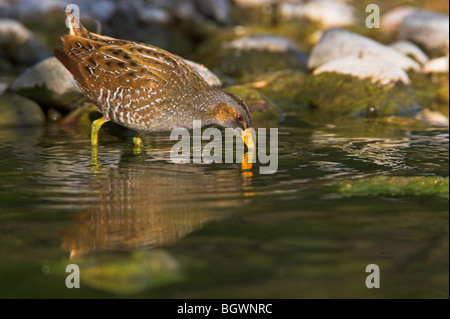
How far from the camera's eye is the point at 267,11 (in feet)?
74.4

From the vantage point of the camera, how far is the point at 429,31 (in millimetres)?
17156

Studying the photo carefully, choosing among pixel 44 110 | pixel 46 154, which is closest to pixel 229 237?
pixel 46 154

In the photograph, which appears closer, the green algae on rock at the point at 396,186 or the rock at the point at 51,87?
the green algae on rock at the point at 396,186

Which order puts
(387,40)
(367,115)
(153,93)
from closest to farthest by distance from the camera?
(153,93), (367,115), (387,40)

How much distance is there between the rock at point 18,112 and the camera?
33.1 ft

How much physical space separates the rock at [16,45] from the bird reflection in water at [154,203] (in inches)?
475

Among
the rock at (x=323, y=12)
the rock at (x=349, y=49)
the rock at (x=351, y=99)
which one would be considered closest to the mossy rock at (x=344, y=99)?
the rock at (x=351, y=99)

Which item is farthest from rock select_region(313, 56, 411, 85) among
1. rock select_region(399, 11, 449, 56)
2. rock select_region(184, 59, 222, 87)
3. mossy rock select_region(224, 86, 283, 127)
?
rock select_region(399, 11, 449, 56)

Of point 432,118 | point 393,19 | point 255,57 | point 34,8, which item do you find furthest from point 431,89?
point 34,8

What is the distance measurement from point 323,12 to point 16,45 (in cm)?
1033

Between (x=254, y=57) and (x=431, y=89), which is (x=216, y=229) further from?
(x=254, y=57)

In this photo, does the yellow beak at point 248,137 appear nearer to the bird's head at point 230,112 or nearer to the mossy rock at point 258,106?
the bird's head at point 230,112
